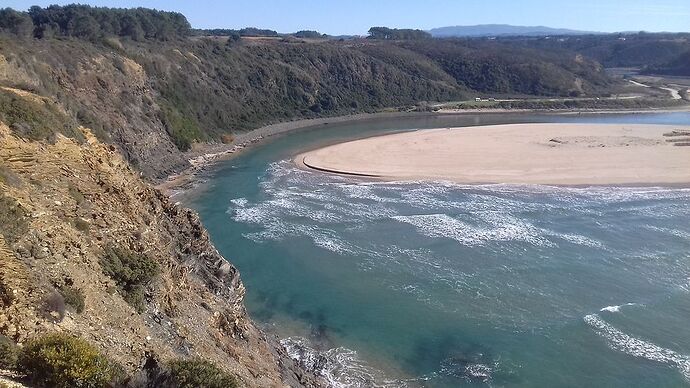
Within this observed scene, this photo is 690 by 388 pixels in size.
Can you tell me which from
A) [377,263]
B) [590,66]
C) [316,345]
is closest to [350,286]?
[377,263]

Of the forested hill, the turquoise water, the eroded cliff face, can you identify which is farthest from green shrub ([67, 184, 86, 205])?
the turquoise water

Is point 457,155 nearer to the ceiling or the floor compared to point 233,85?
nearer to the floor

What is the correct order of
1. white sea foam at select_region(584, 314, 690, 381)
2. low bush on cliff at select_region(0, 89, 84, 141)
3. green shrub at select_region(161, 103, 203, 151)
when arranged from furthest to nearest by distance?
green shrub at select_region(161, 103, 203, 151) < white sea foam at select_region(584, 314, 690, 381) < low bush on cliff at select_region(0, 89, 84, 141)

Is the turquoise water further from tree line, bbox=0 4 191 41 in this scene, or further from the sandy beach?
tree line, bbox=0 4 191 41

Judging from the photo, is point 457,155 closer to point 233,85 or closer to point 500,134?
point 500,134

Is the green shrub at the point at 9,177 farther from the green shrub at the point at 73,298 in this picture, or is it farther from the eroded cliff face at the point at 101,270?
the green shrub at the point at 73,298

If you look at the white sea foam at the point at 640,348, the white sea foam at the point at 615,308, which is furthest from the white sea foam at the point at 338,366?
the white sea foam at the point at 615,308
